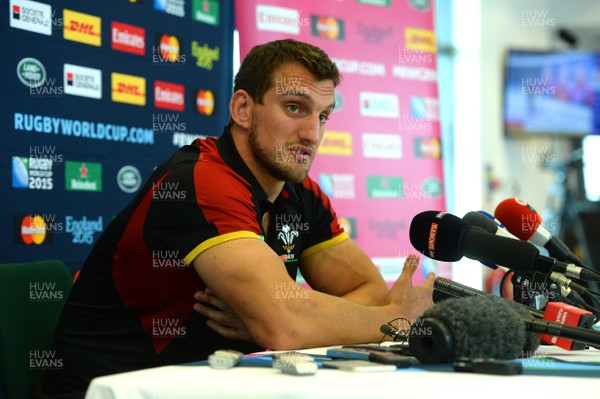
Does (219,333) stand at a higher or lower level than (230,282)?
lower

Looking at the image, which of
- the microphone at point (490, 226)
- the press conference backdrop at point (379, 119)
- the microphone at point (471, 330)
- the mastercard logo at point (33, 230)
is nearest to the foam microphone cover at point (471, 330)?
the microphone at point (471, 330)

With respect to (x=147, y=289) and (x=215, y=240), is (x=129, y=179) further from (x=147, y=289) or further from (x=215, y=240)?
(x=215, y=240)

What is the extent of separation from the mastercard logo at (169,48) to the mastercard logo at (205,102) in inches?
8.1

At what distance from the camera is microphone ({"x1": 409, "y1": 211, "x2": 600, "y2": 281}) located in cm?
140

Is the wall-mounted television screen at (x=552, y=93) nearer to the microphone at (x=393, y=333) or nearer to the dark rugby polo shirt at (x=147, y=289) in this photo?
the dark rugby polo shirt at (x=147, y=289)

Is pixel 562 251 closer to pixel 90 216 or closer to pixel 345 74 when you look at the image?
pixel 90 216

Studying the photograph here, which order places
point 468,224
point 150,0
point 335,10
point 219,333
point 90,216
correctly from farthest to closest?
point 335,10
point 150,0
point 90,216
point 219,333
point 468,224

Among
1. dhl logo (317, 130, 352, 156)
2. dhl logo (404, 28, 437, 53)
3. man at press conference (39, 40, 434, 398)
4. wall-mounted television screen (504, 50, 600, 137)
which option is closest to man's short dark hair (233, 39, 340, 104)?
man at press conference (39, 40, 434, 398)

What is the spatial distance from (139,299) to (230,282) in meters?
0.35

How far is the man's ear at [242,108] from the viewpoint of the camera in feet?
7.15

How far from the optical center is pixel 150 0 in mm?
3275

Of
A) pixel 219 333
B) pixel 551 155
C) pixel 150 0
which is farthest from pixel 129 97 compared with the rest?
pixel 551 155

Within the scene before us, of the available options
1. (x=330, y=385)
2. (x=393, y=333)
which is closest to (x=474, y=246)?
(x=393, y=333)

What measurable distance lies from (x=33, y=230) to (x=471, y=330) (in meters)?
2.06
